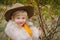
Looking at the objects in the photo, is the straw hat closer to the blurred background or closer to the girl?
the girl

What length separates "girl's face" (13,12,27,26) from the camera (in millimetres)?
4879

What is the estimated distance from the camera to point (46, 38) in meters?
7.04

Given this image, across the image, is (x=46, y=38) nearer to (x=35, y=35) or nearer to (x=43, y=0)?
(x=43, y=0)

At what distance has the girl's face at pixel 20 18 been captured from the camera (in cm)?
488

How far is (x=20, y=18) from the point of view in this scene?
4887 millimetres

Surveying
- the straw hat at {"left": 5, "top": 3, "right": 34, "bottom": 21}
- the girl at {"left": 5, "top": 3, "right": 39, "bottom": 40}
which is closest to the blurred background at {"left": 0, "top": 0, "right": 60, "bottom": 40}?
the straw hat at {"left": 5, "top": 3, "right": 34, "bottom": 21}

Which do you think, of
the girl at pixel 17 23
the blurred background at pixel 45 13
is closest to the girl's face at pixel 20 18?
the girl at pixel 17 23

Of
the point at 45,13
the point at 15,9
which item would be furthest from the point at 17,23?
the point at 45,13

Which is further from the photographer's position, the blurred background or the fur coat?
the blurred background

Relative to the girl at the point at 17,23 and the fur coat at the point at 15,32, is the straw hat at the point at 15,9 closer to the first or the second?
the girl at the point at 17,23

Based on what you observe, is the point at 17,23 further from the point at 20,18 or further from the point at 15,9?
the point at 15,9

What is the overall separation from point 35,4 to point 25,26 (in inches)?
55.3

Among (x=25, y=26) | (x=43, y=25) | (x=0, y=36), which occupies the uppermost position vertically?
(x=25, y=26)

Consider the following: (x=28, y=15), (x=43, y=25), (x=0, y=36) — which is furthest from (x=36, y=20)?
(x=28, y=15)
